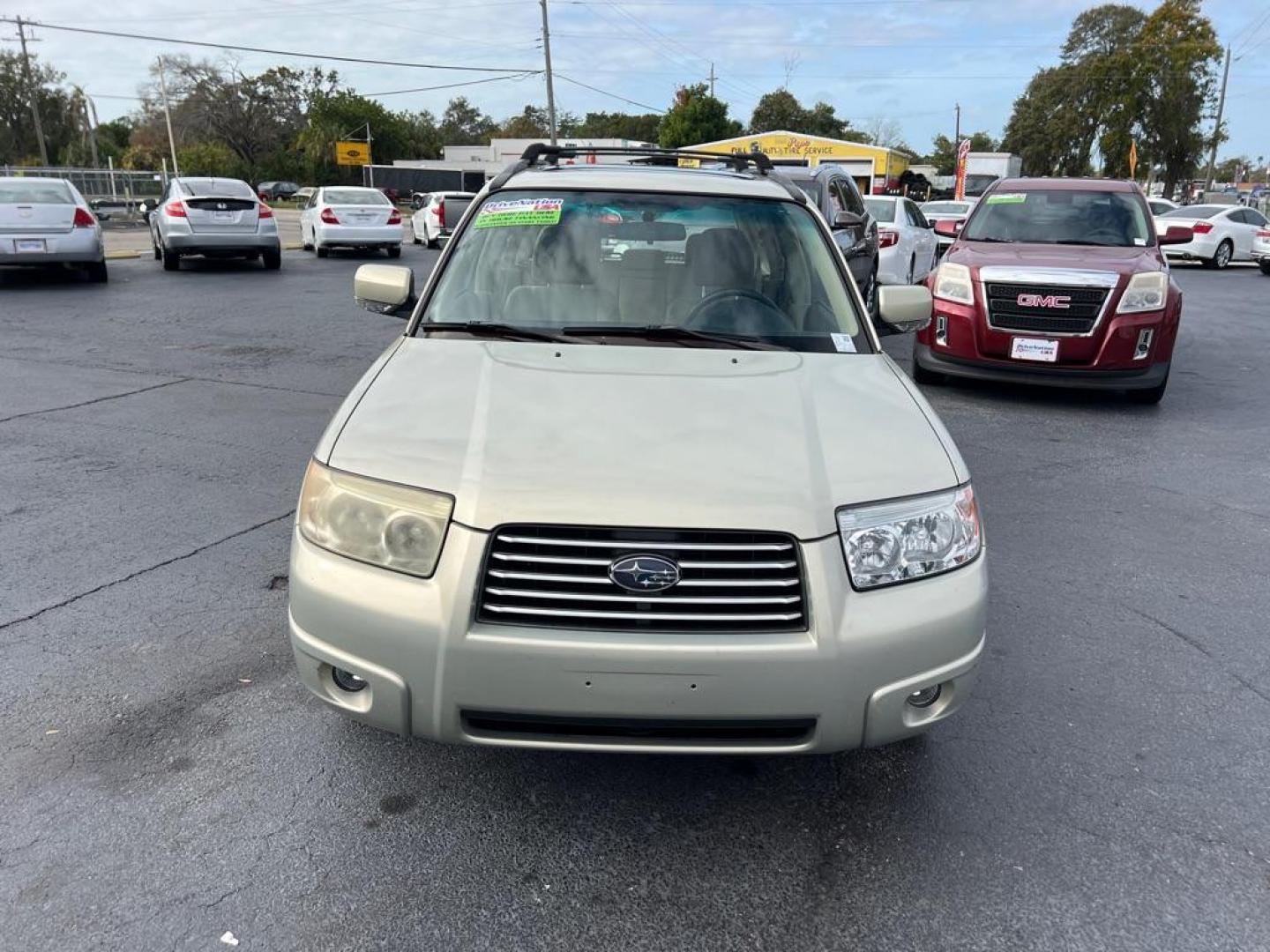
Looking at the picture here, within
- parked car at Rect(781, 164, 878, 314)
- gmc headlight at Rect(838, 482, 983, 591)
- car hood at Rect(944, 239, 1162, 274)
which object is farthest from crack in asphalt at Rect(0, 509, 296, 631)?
parked car at Rect(781, 164, 878, 314)

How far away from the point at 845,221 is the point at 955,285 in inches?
98.4

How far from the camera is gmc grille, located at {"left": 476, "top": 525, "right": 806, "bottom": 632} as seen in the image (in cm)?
228

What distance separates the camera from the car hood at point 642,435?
7.63 ft

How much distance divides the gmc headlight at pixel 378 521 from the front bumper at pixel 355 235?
1968 centimetres

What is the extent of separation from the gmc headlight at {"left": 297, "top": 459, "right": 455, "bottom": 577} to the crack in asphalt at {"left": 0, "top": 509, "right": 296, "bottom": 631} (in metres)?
1.98

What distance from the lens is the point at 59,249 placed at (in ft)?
44.8

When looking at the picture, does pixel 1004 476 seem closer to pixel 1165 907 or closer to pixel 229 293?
pixel 1165 907

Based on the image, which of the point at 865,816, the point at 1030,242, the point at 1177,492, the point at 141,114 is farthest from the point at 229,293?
the point at 141,114

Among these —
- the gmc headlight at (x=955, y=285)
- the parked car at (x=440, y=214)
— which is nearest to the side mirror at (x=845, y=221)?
the gmc headlight at (x=955, y=285)

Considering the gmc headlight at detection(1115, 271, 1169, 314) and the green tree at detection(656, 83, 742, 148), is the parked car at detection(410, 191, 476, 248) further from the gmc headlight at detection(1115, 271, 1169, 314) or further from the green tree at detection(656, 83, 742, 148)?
the green tree at detection(656, 83, 742, 148)

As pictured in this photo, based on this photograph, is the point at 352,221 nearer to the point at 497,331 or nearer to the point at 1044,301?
the point at 1044,301

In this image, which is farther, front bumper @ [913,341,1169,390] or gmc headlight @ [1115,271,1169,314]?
front bumper @ [913,341,1169,390]

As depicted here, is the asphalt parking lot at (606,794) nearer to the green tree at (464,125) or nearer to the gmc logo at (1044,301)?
the gmc logo at (1044,301)

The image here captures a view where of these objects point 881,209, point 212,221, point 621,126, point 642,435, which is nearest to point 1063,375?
point 642,435
